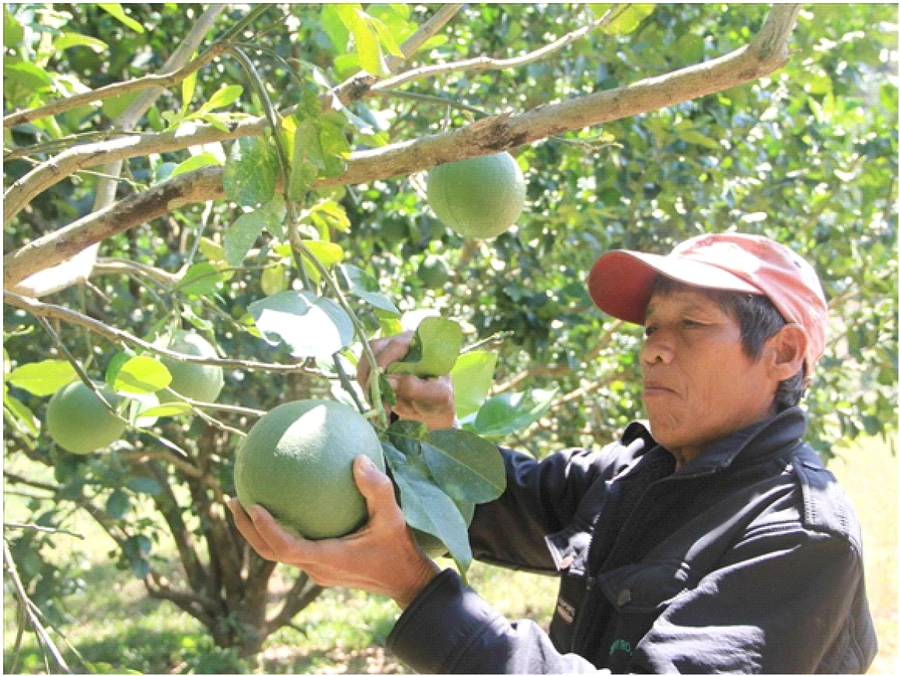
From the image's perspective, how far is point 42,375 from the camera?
61.2 inches

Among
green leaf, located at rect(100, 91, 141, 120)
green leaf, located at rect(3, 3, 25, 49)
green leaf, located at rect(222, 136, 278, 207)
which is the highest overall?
green leaf, located at rect(3, 3, 25, 49)

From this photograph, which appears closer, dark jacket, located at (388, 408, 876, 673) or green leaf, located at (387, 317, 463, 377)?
green leaf, located at (387, 317, 463, 377)

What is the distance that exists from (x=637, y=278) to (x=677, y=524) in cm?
48

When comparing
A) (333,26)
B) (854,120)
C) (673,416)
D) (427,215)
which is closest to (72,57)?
(427,215)

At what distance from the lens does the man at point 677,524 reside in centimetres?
117

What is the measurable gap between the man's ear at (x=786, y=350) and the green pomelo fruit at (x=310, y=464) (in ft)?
2.86

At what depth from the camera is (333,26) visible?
1294 millimetres

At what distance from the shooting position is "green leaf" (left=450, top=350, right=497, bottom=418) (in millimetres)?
1307

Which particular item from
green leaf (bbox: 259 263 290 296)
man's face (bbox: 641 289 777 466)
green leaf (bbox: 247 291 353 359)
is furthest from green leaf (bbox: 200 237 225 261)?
green leaf (bbox: 247 291 353 359)

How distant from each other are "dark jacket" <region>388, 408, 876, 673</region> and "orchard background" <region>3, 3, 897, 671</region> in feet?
Result: 0.83

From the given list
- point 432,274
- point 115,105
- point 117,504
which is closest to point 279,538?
point 115,105

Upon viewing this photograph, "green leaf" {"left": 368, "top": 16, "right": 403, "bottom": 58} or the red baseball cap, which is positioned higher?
"green leaf" {"left": 368, "top": 16, "right": 403, "bottom": 58}

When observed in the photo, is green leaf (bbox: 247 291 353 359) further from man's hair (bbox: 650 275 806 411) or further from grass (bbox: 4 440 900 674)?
grass (bbox: 4 440 900 674)

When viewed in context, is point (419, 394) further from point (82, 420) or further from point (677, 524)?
point (82, 420)
